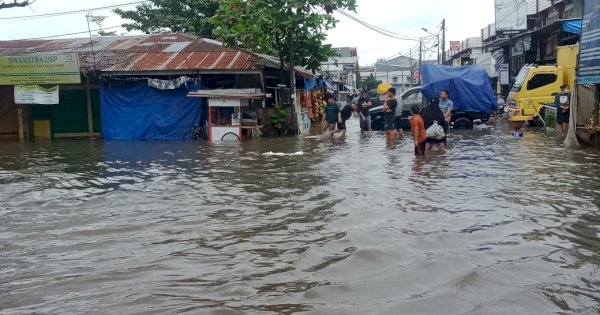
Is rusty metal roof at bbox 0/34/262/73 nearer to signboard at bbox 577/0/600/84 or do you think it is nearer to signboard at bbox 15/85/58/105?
signboard at bbox 15/85/58/105

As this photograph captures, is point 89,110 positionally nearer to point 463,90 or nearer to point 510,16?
point 463,90

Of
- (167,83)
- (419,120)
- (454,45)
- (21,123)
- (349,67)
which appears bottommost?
(419,120)

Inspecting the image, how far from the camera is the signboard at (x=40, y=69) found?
839 inches

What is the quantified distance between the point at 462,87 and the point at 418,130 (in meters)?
9.88

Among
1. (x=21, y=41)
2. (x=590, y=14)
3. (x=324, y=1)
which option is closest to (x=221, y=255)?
(x=590, y=14)

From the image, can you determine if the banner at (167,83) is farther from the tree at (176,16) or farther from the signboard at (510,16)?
the signboard at (510,16)

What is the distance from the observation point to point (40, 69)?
2158 centimetres

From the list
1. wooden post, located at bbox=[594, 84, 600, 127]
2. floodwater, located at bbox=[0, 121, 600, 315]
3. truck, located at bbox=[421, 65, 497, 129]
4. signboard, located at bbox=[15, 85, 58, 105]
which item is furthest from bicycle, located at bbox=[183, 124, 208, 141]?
wooden post, located at bbox=[594, 84, 600, 127]

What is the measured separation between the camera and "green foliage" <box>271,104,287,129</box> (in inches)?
871

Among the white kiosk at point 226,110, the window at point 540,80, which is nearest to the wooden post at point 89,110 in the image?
the white kiosk at point 226,110

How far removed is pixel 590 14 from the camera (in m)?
13.9

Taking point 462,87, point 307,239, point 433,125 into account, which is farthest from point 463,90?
point 307,239

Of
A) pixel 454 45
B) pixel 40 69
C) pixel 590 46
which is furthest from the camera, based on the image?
pixel 454 45

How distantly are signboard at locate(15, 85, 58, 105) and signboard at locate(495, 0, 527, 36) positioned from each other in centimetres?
2305
